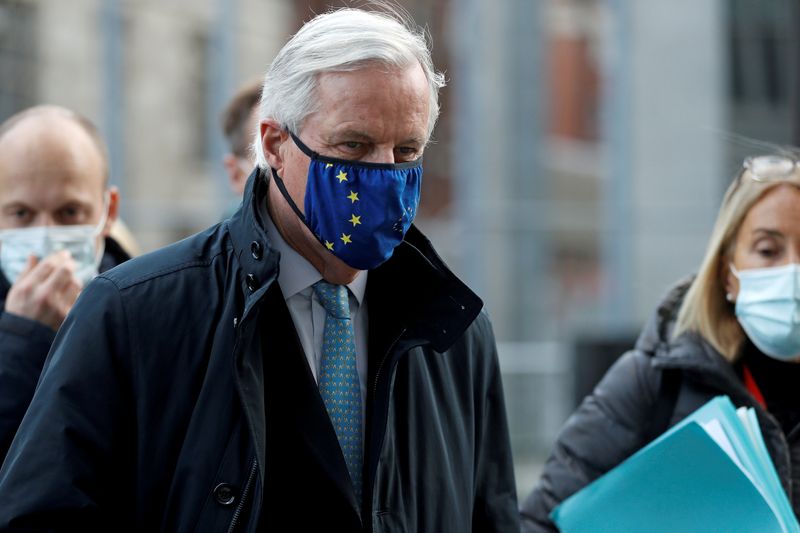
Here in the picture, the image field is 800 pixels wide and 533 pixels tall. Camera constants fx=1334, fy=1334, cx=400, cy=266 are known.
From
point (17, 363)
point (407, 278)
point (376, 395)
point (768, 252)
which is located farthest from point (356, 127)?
point (768, 252)

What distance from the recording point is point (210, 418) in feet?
7.56

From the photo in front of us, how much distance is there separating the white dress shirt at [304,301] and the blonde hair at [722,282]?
3.66 ft

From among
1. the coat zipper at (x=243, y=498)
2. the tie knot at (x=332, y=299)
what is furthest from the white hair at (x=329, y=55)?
the coat zipper at (x=243, y=498)

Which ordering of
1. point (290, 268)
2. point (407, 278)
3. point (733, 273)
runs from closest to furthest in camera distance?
point (290, 268) < point (407, 278) < point (733, 273)

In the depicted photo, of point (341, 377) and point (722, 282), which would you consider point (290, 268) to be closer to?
point (341, 377)

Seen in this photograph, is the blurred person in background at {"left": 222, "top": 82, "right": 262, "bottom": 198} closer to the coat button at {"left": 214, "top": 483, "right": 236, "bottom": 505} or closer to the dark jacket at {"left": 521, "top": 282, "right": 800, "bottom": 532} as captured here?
the dark jacket at {"left": 521, "top": 282, "right": 800, "bottom": 532}

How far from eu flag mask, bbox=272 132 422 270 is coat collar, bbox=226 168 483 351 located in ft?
0.39

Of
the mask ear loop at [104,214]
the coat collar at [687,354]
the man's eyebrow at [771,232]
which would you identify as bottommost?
the coat collar at [687,354]

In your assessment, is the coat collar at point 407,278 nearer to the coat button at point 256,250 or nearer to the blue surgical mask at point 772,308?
the coat button at point 256,250

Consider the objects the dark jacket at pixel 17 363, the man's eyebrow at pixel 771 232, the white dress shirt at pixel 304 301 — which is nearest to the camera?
the white dress shirt at pixel 304 301

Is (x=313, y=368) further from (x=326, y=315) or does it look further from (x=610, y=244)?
(x=610, y=244)

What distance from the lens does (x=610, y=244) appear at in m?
13.1

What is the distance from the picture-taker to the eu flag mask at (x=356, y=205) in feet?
8.08

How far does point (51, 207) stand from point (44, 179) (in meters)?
0.07
